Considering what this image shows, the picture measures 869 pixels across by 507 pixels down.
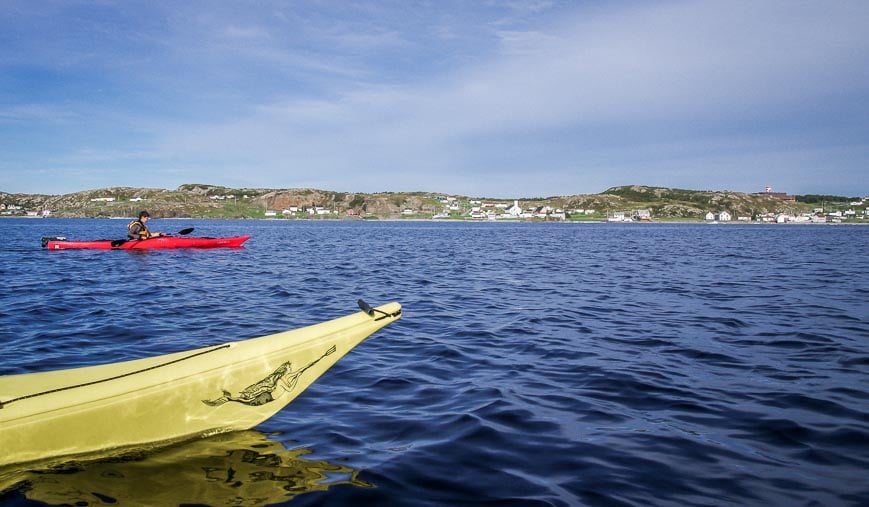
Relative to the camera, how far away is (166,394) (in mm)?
5539

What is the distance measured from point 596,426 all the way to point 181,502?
183 inches

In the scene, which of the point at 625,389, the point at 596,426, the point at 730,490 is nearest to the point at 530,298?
the point at 625,389

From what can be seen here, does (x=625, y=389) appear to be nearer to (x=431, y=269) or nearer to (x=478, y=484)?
(x=478, y=484)

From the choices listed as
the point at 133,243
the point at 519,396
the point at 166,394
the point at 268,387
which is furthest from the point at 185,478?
the point at 133,243

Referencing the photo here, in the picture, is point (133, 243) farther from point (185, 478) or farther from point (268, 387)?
point (185, 478)

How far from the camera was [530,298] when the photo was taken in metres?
18.0

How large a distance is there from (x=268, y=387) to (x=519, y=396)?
142 inches

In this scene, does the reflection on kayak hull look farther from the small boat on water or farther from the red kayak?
the red kayak

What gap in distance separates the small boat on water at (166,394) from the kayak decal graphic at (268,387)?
0.01 metres

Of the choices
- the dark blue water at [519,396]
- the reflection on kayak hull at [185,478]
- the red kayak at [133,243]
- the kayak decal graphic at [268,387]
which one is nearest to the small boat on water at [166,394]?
the kayak decal graphic at [268,387]

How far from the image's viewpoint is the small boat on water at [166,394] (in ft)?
16.6

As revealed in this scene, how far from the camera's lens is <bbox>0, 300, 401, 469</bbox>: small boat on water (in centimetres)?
506

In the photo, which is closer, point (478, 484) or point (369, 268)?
point (478, 484)

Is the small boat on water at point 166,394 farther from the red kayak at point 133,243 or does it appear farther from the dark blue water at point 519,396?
the red kayak at point 133,243
